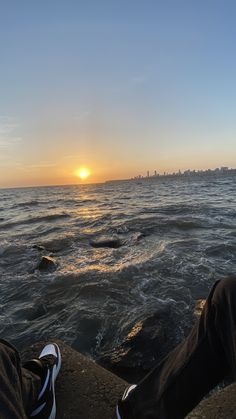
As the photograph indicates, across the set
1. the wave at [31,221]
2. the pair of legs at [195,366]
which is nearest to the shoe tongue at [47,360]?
the pair of legs at [195,366]

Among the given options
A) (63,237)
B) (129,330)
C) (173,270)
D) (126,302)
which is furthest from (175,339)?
(63,237)

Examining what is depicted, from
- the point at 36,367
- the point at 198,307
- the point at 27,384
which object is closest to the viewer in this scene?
the point at 27,384

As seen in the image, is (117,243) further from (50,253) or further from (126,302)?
(126,302)

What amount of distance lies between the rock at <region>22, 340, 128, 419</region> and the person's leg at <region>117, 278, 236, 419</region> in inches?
32.9

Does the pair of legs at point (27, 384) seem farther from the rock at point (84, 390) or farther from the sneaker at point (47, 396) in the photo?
the rock at point (84, 390)

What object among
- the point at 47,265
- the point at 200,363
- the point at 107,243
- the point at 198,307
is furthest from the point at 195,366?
the point at 107,243

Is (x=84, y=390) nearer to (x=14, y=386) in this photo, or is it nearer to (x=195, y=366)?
(x=14, y=386)

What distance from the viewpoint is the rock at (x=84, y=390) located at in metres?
2.67

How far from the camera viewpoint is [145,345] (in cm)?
446

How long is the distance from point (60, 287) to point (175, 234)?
6.12 metres

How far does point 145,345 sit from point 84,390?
1702mm

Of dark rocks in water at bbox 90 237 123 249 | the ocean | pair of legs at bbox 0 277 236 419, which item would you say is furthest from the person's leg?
dark rocks in water at bbox 90 237 123 249

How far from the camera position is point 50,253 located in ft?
34.5

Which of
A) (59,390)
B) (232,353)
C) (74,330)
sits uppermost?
(232,353)
